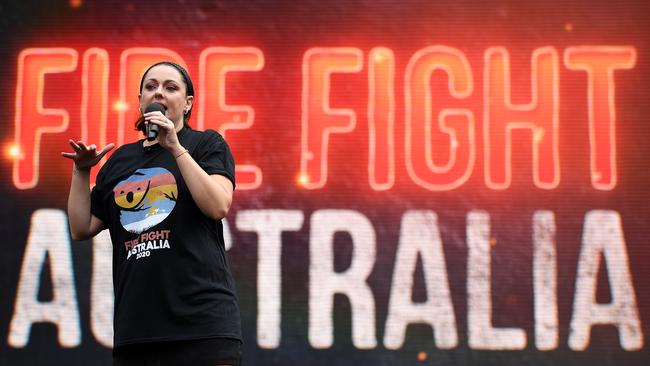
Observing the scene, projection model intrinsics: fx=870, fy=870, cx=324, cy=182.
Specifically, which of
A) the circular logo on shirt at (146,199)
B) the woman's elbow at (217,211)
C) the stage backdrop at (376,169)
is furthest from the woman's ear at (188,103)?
the stage backdrop at (376,169)

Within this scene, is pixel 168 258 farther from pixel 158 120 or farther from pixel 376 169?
pixel 376 169

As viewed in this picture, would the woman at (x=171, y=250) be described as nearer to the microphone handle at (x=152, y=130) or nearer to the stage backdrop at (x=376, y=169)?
the microphone handle at (x=152, y=130)

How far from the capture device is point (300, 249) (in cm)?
372

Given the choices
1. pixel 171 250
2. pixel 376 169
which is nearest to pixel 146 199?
pixel 171 250

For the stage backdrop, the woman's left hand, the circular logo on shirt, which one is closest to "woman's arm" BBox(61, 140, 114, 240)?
the circular logo on shirt

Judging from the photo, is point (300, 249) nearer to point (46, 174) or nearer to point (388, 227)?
point (388, 227)

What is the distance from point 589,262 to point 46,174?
7.79 ft

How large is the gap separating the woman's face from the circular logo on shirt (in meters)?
0.14

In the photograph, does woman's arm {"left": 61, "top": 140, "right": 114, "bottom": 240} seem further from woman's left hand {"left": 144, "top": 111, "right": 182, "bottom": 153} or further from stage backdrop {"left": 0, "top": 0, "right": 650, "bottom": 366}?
stage backdrop {"left": 0, "top": 0, "right": 650, "bottom": 366}

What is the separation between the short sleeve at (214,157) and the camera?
5.67 feet

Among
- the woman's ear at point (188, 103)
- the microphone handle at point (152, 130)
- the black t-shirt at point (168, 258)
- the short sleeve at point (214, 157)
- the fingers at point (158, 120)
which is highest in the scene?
the woman's ear at point (188, 103)

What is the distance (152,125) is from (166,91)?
0.17m

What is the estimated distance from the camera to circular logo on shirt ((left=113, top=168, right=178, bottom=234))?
1687 mm

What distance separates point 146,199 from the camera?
1.70 meters
